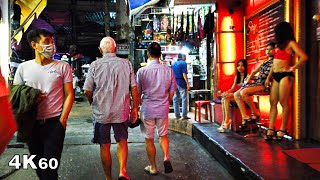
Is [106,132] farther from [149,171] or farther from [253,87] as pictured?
[253,87]

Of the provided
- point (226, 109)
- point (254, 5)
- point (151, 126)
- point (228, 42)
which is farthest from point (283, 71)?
point (228, 42)

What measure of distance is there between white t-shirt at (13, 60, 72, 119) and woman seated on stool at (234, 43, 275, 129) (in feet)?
13.5

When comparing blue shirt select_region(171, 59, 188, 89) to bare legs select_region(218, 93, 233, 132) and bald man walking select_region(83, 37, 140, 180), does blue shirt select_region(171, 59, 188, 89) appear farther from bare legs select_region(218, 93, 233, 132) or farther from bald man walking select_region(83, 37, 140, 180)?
bald man walking select_region(83, 37, 140, 180)

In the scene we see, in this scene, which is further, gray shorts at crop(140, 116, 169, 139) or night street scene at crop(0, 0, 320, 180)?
gray shorts at crop(140, 116, 169, 139)

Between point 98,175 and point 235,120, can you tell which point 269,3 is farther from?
point 98,175

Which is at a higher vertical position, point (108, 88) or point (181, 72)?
point (181, 72)

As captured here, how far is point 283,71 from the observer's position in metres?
6.11

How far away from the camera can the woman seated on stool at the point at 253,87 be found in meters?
7.02

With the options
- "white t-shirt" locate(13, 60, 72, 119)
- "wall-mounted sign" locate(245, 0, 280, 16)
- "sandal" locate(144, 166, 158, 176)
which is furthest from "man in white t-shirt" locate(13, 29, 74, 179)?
"wall-mounted sign" locate(245, 0, 280, 16)

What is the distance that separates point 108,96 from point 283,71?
3.09 metres

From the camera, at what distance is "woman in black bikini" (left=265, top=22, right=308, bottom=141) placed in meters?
5.84

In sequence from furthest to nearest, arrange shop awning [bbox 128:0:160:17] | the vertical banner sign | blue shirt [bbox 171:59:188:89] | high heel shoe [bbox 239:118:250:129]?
blue shirt [bbox 171:59:188:89]
shop awning [bbox 128:0:160:17]
the vertical banner sign
high heel shoe [bbox 239:118:250:129]

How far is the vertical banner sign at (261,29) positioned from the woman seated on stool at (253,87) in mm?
826

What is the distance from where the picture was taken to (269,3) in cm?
783
